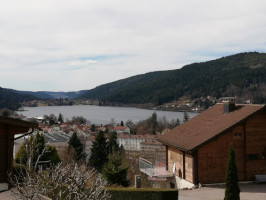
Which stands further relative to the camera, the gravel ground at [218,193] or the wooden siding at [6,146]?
the gravel ground at [218,193]

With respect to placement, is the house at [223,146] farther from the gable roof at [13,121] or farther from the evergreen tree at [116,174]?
the gable roof at [13,121]

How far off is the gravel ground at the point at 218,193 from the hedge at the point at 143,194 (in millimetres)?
1508

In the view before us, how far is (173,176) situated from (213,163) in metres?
3.37

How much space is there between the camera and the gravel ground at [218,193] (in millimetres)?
14828

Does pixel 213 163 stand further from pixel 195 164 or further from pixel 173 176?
pixel 173 176

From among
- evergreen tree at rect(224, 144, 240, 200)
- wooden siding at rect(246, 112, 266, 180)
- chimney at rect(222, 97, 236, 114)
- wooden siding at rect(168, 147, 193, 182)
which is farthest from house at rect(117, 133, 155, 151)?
evergreen tree at rect(224, 144, 240, 200)

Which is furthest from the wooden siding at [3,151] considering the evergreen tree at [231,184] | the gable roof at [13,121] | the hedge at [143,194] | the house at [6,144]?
the evergreen tree at [231,184]

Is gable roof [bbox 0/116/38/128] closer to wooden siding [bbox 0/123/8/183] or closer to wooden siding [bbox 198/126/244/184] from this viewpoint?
wooden siding [bbox 0/123/8/183]

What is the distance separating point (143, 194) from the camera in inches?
539

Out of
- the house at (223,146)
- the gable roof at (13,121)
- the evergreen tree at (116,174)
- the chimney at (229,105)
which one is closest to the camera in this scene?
the gable roof at (13,121)

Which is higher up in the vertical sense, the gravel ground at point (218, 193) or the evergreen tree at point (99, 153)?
the gravel ground at point (218, 193)

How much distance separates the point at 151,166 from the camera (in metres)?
22.5

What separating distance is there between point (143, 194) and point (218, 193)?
159 inches

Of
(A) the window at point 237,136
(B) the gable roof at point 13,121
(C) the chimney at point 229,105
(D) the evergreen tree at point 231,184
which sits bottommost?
(D) the evergreen tree at point 231,184
